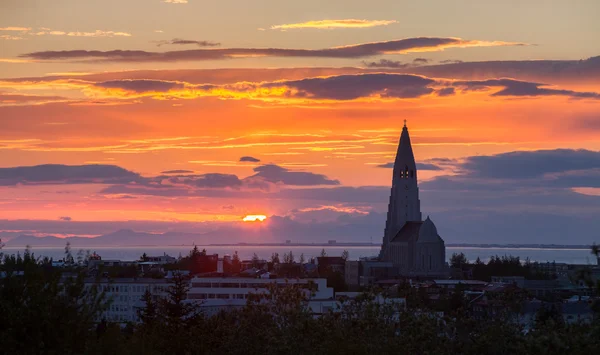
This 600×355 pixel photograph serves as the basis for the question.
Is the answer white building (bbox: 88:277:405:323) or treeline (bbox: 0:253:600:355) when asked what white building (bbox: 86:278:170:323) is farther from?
treeline (bbox: 0:253:600:355)

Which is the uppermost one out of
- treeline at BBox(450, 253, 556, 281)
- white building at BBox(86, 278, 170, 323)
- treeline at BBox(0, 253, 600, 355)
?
treeline at BBox(450, 253, 556, 281)

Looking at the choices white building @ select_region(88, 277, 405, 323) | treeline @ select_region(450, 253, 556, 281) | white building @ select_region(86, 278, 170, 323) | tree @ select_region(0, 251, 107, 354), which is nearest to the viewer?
tree @ select_region(0, 251, 107, 354)

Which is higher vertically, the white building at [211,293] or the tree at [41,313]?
the white building at [211,293]

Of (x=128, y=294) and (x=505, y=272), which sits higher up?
(x=505, y=272)

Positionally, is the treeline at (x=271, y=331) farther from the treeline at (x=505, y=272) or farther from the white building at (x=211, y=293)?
the treeline at (x=505, y=272)

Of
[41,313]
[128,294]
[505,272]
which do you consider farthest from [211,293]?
[505,272]

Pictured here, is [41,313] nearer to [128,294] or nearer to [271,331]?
[271,331]

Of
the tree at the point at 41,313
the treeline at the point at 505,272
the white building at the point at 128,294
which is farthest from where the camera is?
the treeline at the point at 505,272

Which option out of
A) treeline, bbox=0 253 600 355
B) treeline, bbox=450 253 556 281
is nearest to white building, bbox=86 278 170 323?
treeline, bbox=450 253 556 281

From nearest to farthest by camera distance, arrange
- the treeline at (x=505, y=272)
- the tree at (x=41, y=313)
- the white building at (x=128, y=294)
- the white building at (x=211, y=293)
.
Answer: the tree at (x=41, y=313)
the white building at (x=211, y=293)
the white building at (x=128, y=294)
the treeline at (x=505, y=272)

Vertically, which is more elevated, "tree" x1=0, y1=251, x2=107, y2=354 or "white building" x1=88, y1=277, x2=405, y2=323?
"white building" x1=88, y1=277, x2=405, y2=323

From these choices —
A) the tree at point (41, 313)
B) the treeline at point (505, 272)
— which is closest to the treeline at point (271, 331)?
the tree at point (41, 313)

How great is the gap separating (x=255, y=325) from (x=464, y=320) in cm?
1061

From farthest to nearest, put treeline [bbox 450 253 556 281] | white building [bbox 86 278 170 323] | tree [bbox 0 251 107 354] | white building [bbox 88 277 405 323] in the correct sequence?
treeline [bbox 450 253 556 281]
white building [bbox 86 278 170 323]
white building [bbox 88 277 405 323]
tree [bbox 0 251 107 354]
